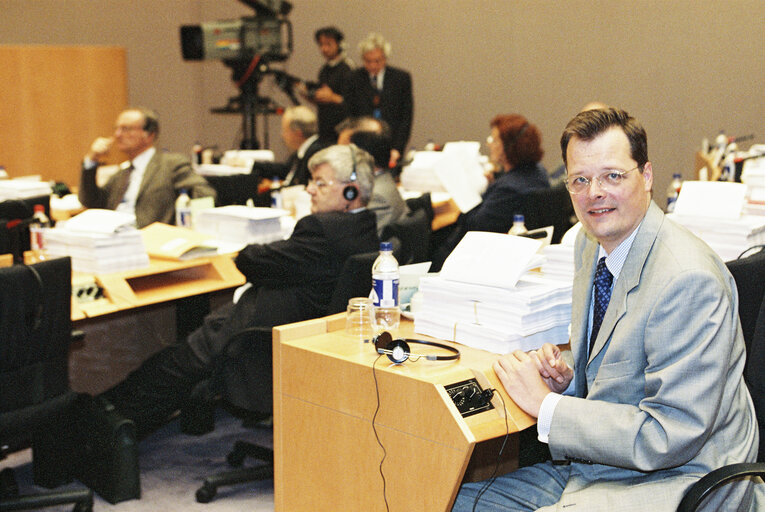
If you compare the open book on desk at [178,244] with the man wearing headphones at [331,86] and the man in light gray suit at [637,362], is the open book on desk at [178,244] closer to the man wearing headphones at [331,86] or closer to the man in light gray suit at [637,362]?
the man in light gray suit at [637,362]

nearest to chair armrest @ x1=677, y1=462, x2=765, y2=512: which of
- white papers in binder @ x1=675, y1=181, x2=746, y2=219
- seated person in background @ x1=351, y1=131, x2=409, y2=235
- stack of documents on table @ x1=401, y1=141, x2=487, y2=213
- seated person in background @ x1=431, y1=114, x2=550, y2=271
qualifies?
white papers in binder @ x1=675, y1=181, x2=746, y2=219

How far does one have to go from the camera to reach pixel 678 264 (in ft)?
5.55

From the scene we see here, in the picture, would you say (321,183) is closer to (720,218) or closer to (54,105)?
(720,218)

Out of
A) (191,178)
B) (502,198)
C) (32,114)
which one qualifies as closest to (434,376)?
(502,198)

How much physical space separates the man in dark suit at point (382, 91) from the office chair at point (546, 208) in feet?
8.95

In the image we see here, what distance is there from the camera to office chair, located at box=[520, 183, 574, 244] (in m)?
4.29

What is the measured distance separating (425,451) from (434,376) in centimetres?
17

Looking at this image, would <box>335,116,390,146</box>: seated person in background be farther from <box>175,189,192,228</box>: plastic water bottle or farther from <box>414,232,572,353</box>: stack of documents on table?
<box>414,232,572,353</box>: stack of documents on table

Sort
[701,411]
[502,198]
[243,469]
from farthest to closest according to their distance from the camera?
[502,198], [243,469], [701,411]

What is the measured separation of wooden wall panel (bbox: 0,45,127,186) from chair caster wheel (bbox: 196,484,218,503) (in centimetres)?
599

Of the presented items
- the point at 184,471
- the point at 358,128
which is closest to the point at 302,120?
the point at 358,128

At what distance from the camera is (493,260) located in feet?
7.29

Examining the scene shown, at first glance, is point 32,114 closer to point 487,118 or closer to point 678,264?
point 487,118

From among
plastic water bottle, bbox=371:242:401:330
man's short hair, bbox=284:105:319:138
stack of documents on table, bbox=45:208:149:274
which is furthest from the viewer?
man's short hair, bbox=284:105:319:138
